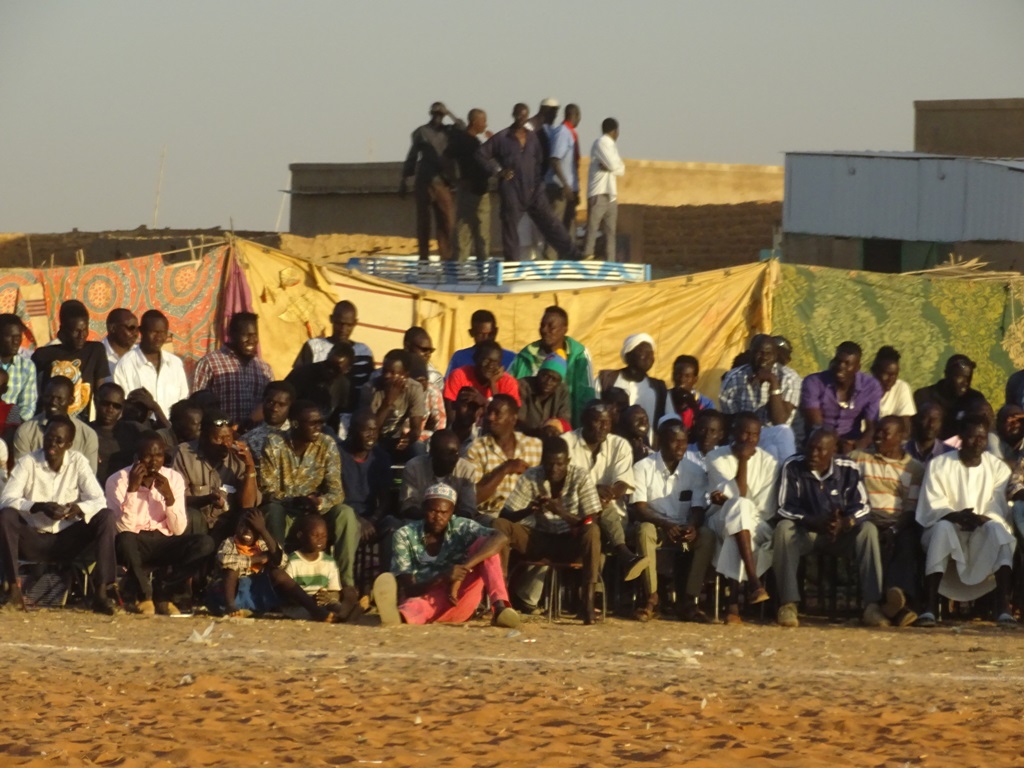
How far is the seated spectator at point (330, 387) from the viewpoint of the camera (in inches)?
522

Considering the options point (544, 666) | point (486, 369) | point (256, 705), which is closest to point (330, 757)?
point (256, 705)

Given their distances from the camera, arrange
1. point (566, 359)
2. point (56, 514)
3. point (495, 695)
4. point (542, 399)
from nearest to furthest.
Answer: point (495, 695)
point (56, 514)
point (542, 399)
point (566, 359)

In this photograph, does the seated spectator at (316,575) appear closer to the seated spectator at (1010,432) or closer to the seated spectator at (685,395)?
the seated spectator at (685,395)

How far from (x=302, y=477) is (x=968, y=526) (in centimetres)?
442

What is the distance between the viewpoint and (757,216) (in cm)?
2611

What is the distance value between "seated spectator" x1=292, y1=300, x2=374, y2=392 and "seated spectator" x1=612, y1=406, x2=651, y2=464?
1.93 meters

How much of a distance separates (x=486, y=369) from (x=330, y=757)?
5425mm

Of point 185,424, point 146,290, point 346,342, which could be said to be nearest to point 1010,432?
point 346,342

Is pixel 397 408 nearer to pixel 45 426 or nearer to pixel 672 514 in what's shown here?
pixel 672 514

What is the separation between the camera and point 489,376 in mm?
13164

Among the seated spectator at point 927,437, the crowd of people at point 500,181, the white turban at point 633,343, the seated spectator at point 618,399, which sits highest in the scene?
the crowd of people at point 500,181

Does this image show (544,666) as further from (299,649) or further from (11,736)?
(11,736)

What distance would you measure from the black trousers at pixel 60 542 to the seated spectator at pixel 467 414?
8.26 feet

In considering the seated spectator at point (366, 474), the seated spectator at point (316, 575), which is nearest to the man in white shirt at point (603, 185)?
the seated spectator at point (366, 474)
